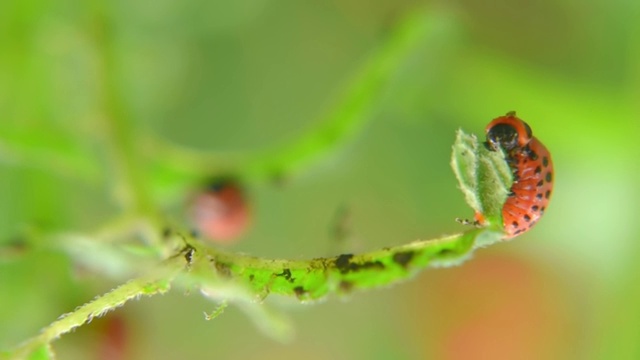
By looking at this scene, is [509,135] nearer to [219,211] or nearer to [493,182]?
[493,182]

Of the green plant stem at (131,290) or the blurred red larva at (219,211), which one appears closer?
Result: the green plant stem at (131,290)

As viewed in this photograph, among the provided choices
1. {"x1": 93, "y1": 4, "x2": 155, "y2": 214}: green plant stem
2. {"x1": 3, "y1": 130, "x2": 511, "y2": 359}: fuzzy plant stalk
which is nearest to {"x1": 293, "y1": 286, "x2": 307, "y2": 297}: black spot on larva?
{"x1": 3, "y1": 130, "x2": 511, "y2": 359}: fuzzy plant stalk

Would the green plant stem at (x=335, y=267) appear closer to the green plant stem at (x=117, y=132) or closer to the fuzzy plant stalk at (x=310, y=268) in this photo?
the fuzzy plant stalk at (x=310, y=268)

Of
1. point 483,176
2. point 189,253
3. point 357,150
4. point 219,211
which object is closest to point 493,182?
point 483,176

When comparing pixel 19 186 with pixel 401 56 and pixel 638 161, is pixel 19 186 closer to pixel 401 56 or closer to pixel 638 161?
pixel 401 56

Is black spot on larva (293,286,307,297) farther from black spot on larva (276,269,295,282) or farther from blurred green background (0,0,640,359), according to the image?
blurred green background (0,0,640,359)

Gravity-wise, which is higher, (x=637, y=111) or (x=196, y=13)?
(x=196, y=13)

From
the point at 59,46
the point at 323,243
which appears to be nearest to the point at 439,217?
the point at 323,243

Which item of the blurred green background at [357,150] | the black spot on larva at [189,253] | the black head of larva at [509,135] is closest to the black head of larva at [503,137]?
the black head of larva at [509,135]
